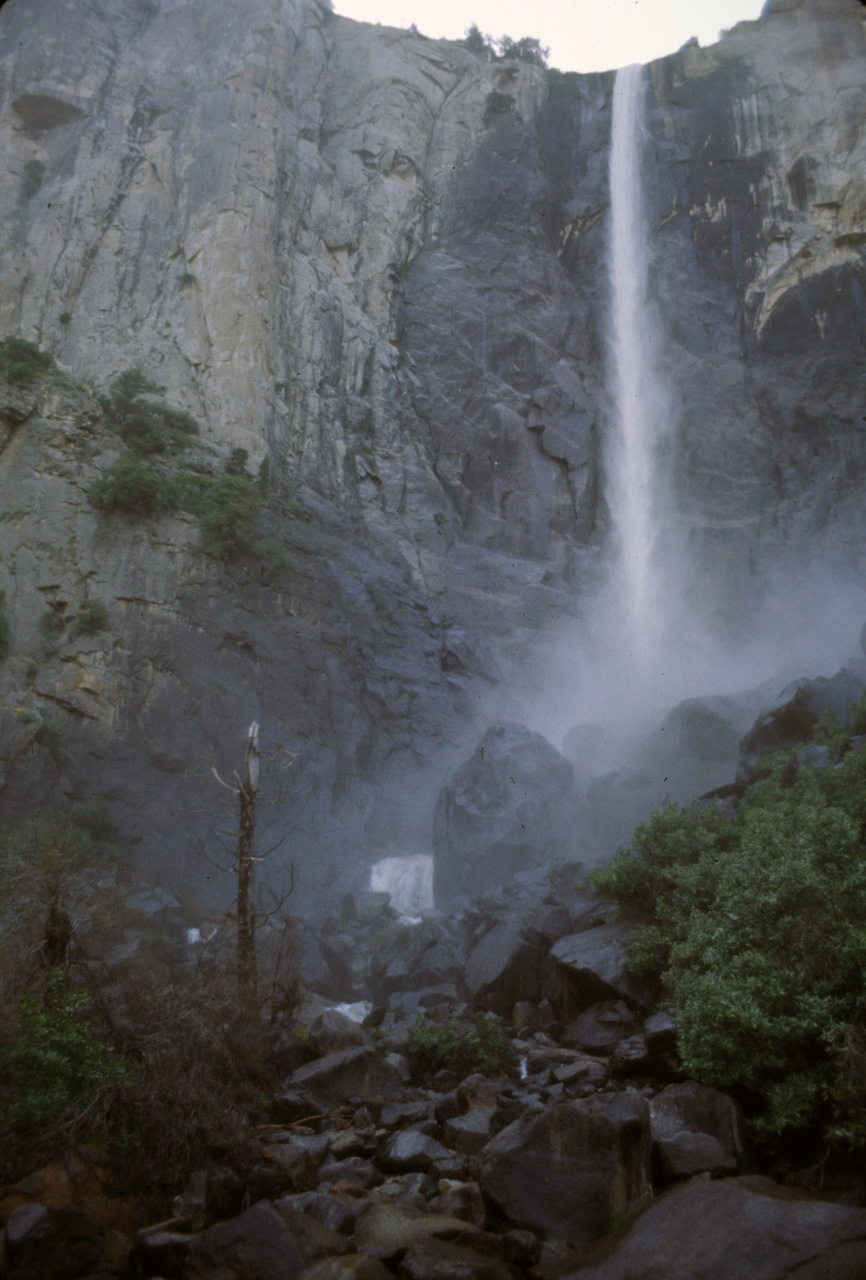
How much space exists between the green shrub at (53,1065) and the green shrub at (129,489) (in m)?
20.1

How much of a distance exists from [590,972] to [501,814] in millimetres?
13212

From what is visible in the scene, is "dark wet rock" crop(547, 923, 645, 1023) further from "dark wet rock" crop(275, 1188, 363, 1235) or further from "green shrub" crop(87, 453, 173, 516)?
"green shrub" crop(87, 453, 173, 516)

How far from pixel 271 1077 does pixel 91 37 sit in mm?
52971

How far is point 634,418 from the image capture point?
44.2m

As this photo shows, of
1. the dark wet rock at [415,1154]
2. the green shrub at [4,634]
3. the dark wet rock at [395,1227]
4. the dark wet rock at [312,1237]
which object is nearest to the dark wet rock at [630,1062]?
the dark wet rock at [415,1154]

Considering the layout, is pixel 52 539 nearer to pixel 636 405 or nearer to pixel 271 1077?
pixel 271 1077

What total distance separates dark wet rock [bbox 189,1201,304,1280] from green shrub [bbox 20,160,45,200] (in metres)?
46.9

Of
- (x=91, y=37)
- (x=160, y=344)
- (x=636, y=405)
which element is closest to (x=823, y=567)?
(x=636, y=405)

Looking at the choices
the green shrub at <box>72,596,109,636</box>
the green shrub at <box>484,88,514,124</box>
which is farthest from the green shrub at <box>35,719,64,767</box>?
the green shrub at <box>484,88,514,124</box>

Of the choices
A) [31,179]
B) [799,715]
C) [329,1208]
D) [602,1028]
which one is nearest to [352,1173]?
[329,1208]

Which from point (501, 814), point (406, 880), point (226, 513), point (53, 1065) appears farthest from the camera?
point (226, 513)

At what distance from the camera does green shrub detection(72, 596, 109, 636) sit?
24141mm

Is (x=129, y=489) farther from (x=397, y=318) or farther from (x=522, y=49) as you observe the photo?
(x=522, y=49)

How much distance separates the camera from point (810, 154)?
4212 centimetres
